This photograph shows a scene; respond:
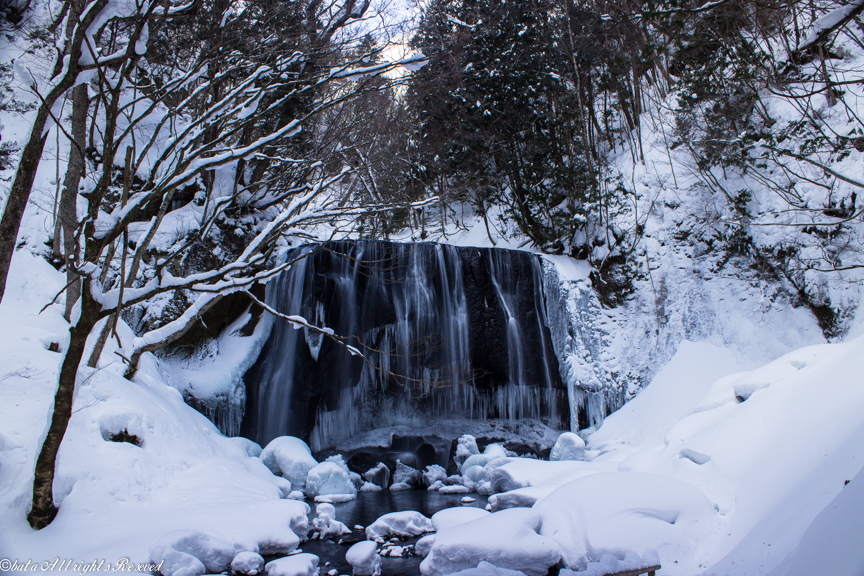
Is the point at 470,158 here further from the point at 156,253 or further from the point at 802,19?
the point at 156,253

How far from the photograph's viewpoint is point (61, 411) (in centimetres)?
378

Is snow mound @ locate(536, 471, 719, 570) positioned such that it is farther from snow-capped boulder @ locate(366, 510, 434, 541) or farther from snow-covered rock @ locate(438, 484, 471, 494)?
snow-covered rock @ locate(438, 484, 471, 494)

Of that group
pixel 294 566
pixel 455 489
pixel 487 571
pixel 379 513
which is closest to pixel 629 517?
pixel 487 571

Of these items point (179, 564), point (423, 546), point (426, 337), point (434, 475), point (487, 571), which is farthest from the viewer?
point (426, 337)

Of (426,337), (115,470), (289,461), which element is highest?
(426,337)

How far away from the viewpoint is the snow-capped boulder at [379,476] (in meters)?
8.45

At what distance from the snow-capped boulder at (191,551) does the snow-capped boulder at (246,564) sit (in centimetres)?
9

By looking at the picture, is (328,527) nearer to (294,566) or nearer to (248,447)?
(294,566)

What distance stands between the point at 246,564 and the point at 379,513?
263 centimetres

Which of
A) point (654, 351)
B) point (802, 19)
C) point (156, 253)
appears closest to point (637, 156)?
point (802, 19)

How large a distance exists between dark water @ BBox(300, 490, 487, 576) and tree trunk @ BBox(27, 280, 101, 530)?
2.29 metres

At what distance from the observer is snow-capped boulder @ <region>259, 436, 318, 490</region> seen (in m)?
7.66

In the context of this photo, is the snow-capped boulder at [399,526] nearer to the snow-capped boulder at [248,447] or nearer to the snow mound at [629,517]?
the snow mound at [629,517]

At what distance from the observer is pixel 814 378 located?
5129 millimetres
